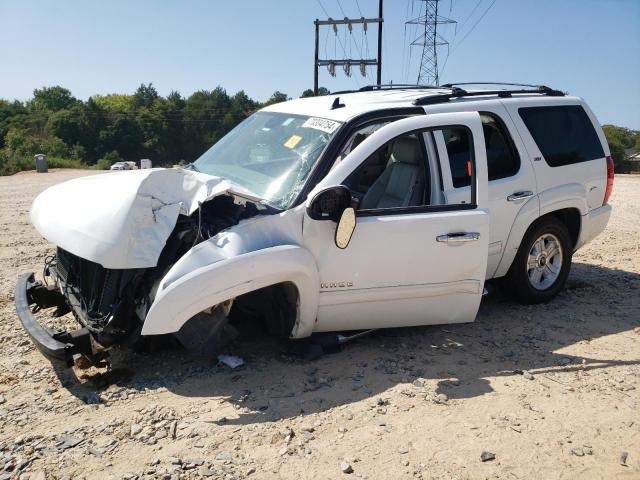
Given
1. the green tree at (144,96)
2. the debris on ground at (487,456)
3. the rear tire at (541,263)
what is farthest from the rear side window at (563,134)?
the green tree at (144,96)

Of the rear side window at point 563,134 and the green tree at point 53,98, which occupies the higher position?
the green tree at point 53,98

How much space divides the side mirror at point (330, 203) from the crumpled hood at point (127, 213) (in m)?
0.52

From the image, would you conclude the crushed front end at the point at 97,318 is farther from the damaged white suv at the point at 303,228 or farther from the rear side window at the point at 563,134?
the rear side window at the point at 563,134

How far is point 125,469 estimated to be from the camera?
300cm

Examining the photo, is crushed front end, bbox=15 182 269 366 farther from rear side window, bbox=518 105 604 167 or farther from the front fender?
rear side window, bbox=518 105 604 167

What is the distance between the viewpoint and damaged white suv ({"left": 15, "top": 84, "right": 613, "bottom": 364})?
371 centimetres

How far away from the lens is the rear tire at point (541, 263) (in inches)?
213

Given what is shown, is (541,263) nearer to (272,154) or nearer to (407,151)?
(407,151)

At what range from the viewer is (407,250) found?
162 inches

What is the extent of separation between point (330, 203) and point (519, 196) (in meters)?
2.23

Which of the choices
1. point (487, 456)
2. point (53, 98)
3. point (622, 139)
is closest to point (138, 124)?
point (53, 98)

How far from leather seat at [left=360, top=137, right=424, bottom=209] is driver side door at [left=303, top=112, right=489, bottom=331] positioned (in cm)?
2

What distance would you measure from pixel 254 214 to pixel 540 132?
3.13 m

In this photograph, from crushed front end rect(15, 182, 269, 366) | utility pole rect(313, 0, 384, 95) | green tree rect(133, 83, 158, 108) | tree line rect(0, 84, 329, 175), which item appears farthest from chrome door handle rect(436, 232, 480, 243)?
green tree rect(133, 83, 158, 108)
